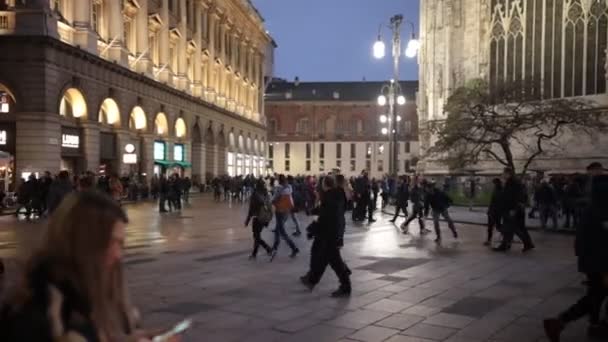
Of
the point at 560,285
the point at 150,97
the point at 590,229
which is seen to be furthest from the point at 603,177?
A: the point at 150,97

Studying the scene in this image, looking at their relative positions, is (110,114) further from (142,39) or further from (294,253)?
(294,253)

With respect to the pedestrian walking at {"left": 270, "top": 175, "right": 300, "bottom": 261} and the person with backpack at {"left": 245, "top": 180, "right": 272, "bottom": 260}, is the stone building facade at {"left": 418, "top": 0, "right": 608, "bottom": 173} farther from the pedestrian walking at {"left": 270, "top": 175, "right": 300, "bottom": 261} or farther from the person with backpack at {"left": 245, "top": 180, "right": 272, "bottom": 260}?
the person with backpack at {"left": 245, "top": 180, "right": 272, "bottom": 260}

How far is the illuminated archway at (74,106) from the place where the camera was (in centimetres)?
3048

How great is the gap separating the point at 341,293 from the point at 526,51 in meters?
33.7

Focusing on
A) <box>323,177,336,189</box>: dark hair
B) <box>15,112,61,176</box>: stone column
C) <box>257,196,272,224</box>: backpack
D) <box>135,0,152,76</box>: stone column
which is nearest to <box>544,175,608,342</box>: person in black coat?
<box>323,177,336,189</box>: dark hair

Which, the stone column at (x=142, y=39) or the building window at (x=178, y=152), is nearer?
the stone column at (x=142, y=39)

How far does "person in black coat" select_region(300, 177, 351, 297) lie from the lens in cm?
852

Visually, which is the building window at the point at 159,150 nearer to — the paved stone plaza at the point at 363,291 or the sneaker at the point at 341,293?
the paved stone plaza at the point at 363,291

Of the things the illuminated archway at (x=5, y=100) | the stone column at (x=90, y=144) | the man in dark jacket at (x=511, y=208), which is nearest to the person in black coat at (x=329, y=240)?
the man in dark jacket at (x=511, y=208)

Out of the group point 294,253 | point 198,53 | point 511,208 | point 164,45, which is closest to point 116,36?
point 164,45

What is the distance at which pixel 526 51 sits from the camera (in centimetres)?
3778

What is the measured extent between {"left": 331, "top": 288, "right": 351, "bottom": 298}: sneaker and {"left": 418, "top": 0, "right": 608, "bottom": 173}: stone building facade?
83.7 ft

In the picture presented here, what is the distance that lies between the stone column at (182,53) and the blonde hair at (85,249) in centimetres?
→ 4495

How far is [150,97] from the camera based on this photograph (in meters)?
38.8
